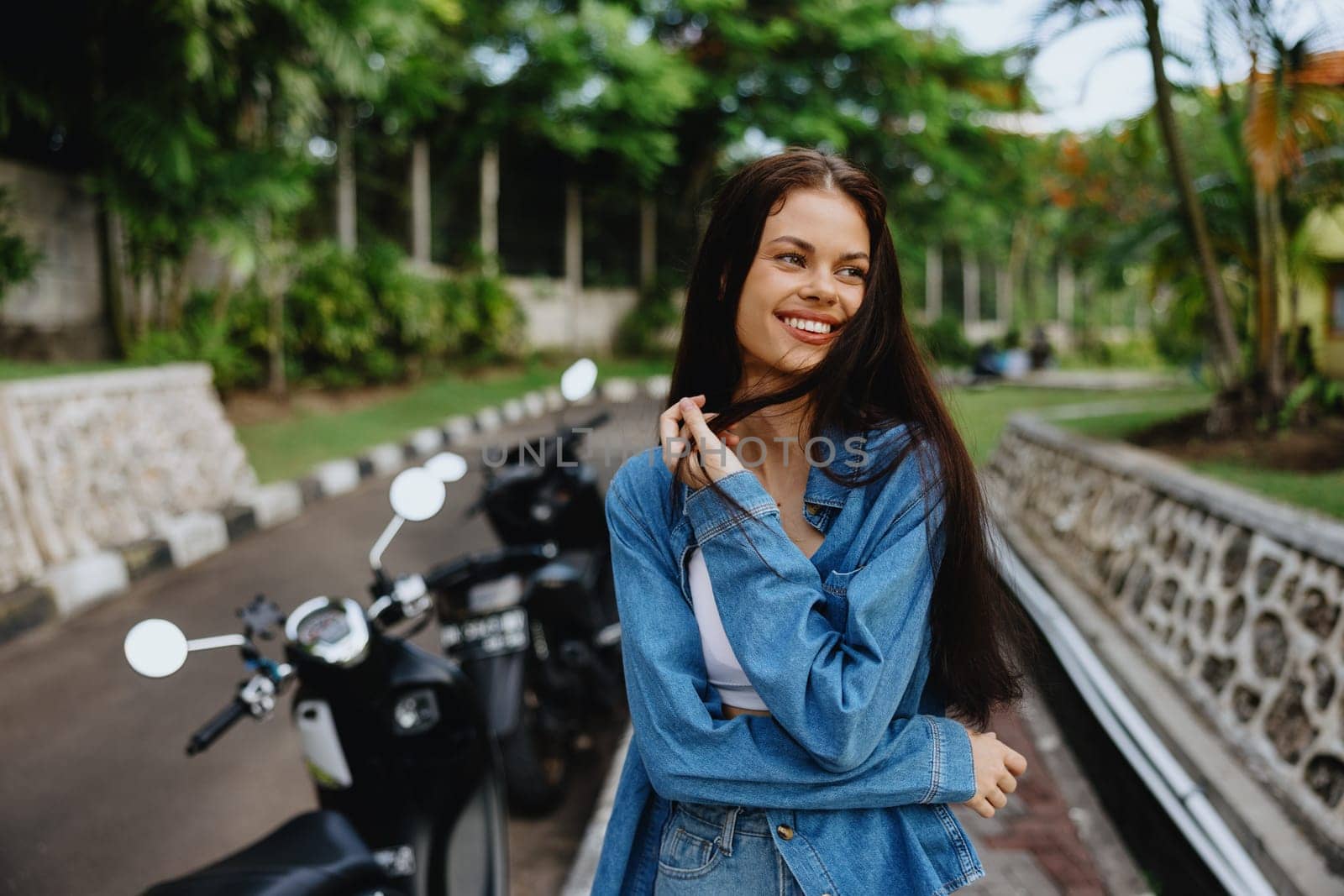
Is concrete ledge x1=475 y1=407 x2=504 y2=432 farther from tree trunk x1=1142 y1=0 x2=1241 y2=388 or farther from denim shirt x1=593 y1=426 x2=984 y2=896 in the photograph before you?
denim shirt x1=593 y1=426 x2=984 y2=896

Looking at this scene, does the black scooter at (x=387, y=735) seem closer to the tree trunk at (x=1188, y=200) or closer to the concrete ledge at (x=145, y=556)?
the concrete ledge at (x=145, y=556)

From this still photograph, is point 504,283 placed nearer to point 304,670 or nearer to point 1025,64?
point 1025,64

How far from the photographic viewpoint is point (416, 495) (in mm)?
2154

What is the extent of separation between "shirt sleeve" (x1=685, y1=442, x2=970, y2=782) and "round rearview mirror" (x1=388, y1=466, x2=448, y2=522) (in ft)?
3.46

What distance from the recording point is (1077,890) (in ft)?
9.07

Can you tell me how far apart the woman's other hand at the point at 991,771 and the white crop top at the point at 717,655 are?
0.29 metres

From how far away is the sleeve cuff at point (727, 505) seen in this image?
1.22 meters

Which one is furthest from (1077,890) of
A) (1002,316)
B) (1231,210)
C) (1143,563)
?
(1002,316)

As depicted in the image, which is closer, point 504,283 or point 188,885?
point 188,885

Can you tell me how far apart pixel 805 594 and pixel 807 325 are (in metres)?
0.40

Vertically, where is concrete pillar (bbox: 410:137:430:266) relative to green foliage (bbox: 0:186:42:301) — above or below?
above

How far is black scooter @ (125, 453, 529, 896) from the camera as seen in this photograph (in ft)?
6.32

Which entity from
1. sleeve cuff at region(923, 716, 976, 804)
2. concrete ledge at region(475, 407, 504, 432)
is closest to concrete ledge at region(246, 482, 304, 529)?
concrete ledge at region(475, 407, 504, 432)

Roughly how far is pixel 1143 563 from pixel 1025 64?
3.52 metres
